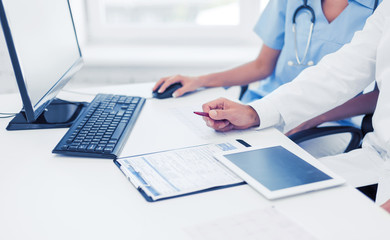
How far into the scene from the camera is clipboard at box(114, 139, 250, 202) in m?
0.67

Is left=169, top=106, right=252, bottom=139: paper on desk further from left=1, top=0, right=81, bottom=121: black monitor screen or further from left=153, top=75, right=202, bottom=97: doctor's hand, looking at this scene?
left=1, top=0, right=81, bottom=121: black monitor screen

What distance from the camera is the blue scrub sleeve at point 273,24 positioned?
1330 millimetres

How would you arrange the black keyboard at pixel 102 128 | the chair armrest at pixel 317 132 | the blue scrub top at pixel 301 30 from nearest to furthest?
the black keyboard at pixel 102 128, the chair armrest at pixel 317 132, the blue scrub top at pixel 301 30

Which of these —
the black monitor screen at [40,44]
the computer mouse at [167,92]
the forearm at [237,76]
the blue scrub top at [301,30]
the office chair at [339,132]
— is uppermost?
the black monitor screen at [40,44]

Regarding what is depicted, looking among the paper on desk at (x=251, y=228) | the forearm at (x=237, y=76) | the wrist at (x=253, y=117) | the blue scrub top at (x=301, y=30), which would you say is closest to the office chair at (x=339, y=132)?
the wrist at (x=253, y=117)

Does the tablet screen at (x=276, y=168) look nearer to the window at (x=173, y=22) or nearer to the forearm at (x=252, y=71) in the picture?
the forearm at (x=252, y=71)

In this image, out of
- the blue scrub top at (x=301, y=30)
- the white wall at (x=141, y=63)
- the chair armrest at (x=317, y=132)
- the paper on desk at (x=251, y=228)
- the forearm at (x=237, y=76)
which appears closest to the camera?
the paper on desk at (x=251, y=228)

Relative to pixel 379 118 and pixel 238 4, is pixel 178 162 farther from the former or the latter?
pixel 238 4

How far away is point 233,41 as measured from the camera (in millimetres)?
2145

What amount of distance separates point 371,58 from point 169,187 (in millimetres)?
657

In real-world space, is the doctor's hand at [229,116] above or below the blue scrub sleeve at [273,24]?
below

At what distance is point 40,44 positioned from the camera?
877mm

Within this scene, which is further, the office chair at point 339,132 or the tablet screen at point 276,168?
the office chair at point 339,132

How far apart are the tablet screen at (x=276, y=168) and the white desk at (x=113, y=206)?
33 mm
